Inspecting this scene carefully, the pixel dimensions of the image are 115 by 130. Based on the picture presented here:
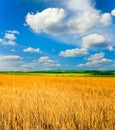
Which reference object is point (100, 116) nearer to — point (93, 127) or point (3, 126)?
point (93, 127)

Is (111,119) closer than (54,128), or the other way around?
(54,128)

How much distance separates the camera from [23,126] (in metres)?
4.61

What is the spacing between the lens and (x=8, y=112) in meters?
5.78

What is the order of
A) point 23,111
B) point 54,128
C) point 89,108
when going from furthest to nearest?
point 89,108 → point 23,111 → point 54,128

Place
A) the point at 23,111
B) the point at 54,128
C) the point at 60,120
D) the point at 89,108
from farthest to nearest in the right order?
the point at 89,108 < the point at 23,111 < the point at 60,120 < the point at 54,128

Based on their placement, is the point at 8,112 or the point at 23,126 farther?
the point at 8,112

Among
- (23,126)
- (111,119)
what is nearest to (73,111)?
(111,119)

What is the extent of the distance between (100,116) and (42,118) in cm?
136

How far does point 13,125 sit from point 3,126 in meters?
0.22

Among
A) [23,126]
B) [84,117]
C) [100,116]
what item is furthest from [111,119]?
[23,126]

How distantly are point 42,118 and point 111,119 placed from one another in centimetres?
159

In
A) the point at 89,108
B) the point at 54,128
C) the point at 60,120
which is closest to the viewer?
the point at 54,128

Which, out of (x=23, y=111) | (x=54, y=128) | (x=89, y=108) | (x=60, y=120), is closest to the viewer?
(x=54, y=128)

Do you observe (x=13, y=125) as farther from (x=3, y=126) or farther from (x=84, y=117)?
(x=84, y=117)
